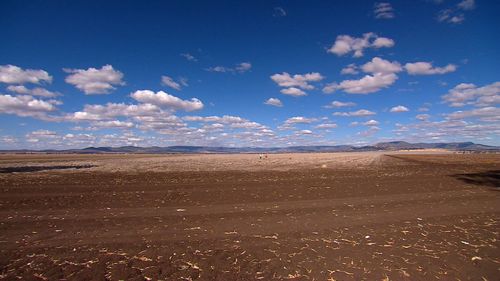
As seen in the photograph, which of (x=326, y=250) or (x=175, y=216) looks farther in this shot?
(x=175, y=216)

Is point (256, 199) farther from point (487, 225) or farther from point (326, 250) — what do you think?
point (487, 225)

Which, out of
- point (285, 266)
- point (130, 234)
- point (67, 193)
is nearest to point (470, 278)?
point (285, 266)

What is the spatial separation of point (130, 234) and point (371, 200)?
13.7m

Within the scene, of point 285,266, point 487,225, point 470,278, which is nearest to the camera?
point 470,278

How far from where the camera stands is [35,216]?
50.4 feet

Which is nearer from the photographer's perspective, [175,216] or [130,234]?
[130,234]

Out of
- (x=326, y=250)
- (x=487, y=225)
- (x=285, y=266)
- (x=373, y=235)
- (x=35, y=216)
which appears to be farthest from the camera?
(x=35, y=216)

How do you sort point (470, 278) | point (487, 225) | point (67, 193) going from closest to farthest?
point (470, 278), point (487, 225), point (67, 193)

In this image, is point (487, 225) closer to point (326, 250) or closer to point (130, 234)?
point (326, 250)

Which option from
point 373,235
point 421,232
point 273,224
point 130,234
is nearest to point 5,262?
point 130,234

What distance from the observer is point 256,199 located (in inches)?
796

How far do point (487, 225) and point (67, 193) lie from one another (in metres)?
23.7

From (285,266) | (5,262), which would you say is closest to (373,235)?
(285,266)

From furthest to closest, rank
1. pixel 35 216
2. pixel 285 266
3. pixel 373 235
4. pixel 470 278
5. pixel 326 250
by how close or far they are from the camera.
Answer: pixel 35 216, pixel 373 235, pixel 326 250, pixel 285 266, pixel 470 278
